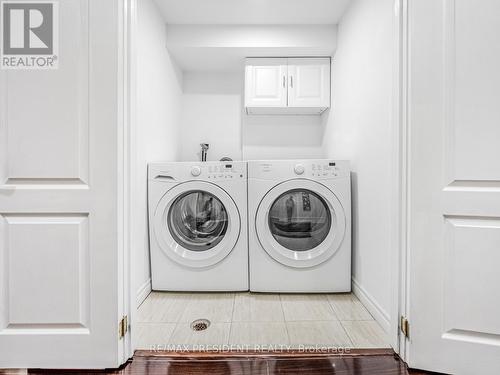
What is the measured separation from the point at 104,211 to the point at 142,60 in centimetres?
124

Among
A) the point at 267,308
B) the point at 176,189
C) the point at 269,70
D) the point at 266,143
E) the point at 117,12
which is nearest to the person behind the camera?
the point at 117,12

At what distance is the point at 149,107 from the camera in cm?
203

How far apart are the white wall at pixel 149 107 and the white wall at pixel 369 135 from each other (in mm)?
1440

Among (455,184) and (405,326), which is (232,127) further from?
(405,326)

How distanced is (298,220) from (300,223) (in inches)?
1.1

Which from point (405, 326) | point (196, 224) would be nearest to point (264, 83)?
point (196, 224)

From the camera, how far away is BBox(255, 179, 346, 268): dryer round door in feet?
6.50

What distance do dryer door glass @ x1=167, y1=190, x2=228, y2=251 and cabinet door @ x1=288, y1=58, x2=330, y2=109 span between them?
126 centimetres

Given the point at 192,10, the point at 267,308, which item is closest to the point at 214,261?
the point at 267,308

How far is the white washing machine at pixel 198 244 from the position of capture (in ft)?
6.56

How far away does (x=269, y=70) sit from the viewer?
261 centimetres

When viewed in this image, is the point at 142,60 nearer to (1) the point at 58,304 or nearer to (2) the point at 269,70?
(2) the point at 269,70

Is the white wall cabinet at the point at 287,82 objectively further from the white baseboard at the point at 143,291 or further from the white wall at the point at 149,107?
the white baseboard at the point at 143,291

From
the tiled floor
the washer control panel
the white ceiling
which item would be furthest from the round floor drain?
the white ceiling
